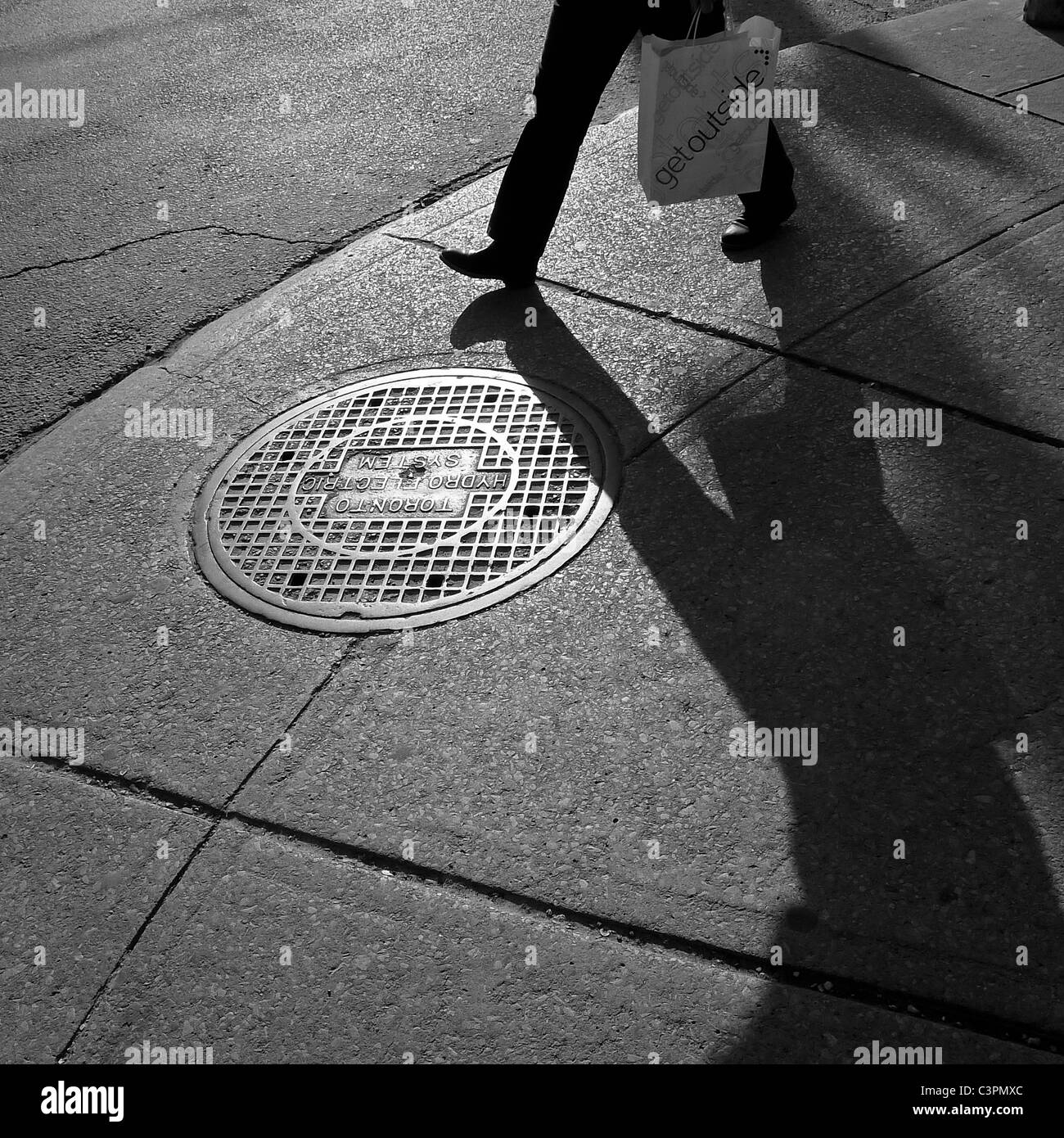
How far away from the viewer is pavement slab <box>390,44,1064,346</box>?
4.00 m

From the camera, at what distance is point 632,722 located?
2.66 metres

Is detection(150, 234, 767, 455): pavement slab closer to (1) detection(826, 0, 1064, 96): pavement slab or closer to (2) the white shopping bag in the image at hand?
(2) the white shopping bag

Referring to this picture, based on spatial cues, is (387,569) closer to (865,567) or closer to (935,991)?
(865,567)

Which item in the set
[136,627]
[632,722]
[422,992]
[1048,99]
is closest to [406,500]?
[136,627]

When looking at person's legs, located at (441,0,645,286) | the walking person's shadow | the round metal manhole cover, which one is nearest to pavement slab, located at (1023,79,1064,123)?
person's legs, located at (441,0,645,286)

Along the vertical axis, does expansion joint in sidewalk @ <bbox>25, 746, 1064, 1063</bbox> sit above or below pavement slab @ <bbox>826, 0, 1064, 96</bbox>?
below

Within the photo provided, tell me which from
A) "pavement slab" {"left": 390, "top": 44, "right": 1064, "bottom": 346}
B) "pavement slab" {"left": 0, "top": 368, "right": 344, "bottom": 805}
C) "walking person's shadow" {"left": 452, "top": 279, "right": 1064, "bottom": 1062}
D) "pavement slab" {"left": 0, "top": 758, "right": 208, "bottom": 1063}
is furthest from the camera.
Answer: "pavement slab" {"left": 390, "top": 44, "right": 1064, "bottom": 346}

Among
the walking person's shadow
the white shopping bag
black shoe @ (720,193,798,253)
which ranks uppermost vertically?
the white shopping bag

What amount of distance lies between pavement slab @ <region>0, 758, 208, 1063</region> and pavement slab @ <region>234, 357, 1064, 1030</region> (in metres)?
0.25

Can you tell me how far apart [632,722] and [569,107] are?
2225 mm

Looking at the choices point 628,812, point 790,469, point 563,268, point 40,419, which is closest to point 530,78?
point 563,268

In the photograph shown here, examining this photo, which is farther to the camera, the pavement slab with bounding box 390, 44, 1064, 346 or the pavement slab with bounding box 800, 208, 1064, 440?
the pavement slab with bounding box 390, 44, 1064, 346

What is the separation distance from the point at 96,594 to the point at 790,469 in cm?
197

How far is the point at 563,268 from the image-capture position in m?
4.42
